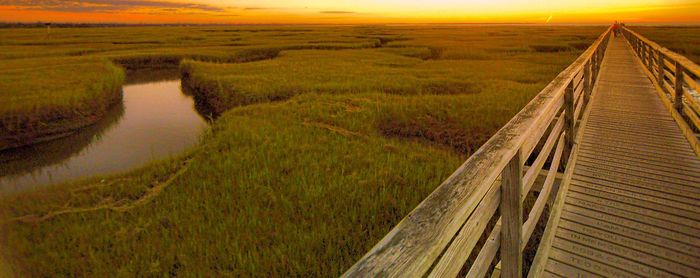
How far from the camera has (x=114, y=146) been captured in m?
11.5

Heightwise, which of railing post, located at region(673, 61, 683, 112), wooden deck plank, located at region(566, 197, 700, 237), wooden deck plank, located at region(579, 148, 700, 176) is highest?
railing post, located at region(673, 61, 683, 112)

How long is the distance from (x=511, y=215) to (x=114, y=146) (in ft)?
39.8

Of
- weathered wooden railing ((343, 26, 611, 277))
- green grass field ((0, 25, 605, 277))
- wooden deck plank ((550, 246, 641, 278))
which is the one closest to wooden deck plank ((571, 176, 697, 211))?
wooden deck plank ((550, 246, 641, 278))

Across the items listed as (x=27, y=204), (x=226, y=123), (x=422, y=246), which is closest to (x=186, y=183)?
(x=27, y=204)

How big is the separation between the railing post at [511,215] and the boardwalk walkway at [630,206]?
856 millimetres

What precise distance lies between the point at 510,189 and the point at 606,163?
360cm

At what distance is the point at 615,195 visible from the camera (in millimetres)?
4094

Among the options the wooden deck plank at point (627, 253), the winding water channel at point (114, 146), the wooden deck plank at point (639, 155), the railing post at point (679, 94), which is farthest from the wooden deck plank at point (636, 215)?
the winding water channel at point (114, 146)

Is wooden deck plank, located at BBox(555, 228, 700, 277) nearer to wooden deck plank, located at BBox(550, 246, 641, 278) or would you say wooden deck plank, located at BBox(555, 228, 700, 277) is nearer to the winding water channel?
wooden deck plank, located at BBox(550, 246, 641, 278)

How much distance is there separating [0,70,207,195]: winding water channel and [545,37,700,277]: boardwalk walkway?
764 cm

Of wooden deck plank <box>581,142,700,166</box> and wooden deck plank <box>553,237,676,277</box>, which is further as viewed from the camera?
wooden deck plank <box>581,142,700,166</box>

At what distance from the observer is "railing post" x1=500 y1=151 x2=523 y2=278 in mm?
2217

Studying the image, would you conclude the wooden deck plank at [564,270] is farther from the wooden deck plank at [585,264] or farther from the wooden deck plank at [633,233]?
the wooden deck plank at [633,233]

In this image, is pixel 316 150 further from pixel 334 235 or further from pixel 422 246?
pixel 422 246
